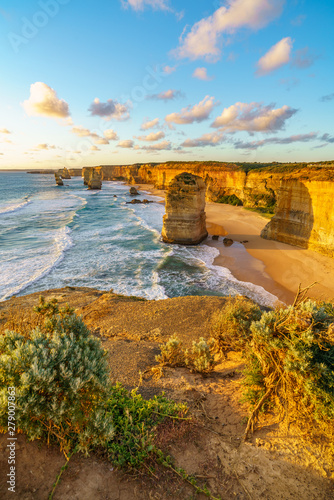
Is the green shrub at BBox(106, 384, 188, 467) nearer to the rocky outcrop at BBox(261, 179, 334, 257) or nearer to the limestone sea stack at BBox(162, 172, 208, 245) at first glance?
the limestone sea stack at BBox(162, 172, 208, 245)

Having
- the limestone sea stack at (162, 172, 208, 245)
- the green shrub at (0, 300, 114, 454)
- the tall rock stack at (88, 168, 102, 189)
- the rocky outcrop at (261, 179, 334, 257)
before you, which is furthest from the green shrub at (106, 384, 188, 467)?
the tall rock stack at (88, 168, 102, 189)

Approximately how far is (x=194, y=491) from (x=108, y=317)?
7.73m

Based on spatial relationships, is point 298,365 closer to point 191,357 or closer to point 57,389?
point 191,357

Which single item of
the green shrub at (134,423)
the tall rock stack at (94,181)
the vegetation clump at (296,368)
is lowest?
the green shrub at (134,423)

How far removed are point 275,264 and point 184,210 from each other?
31.8 ft

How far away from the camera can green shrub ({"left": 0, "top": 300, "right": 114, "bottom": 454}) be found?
2840 millimetres

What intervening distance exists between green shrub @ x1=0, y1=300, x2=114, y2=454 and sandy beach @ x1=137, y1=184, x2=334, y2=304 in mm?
13020

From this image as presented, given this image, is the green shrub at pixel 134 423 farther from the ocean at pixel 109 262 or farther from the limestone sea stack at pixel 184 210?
the limestone sea stack at pixel 184 210

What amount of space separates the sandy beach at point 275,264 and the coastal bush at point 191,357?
31.6 feet

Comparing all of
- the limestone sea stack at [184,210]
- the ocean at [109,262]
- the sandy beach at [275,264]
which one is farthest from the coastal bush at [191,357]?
the limestone sea stack at [184,210]

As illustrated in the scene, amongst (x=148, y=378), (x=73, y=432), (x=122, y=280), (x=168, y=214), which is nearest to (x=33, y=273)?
(x=122, y=280)

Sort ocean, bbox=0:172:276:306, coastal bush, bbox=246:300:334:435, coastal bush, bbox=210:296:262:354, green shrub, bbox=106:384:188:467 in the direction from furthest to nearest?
ocean, bbox=0:172:276:306 < coastal bush, bbox=210:296:262:354 < coastal bush, bbox=246:300:334:435 < green shrub, bbox=106:384:188:467

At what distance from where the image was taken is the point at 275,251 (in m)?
21.6

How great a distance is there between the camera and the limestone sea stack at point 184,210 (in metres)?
22.7
